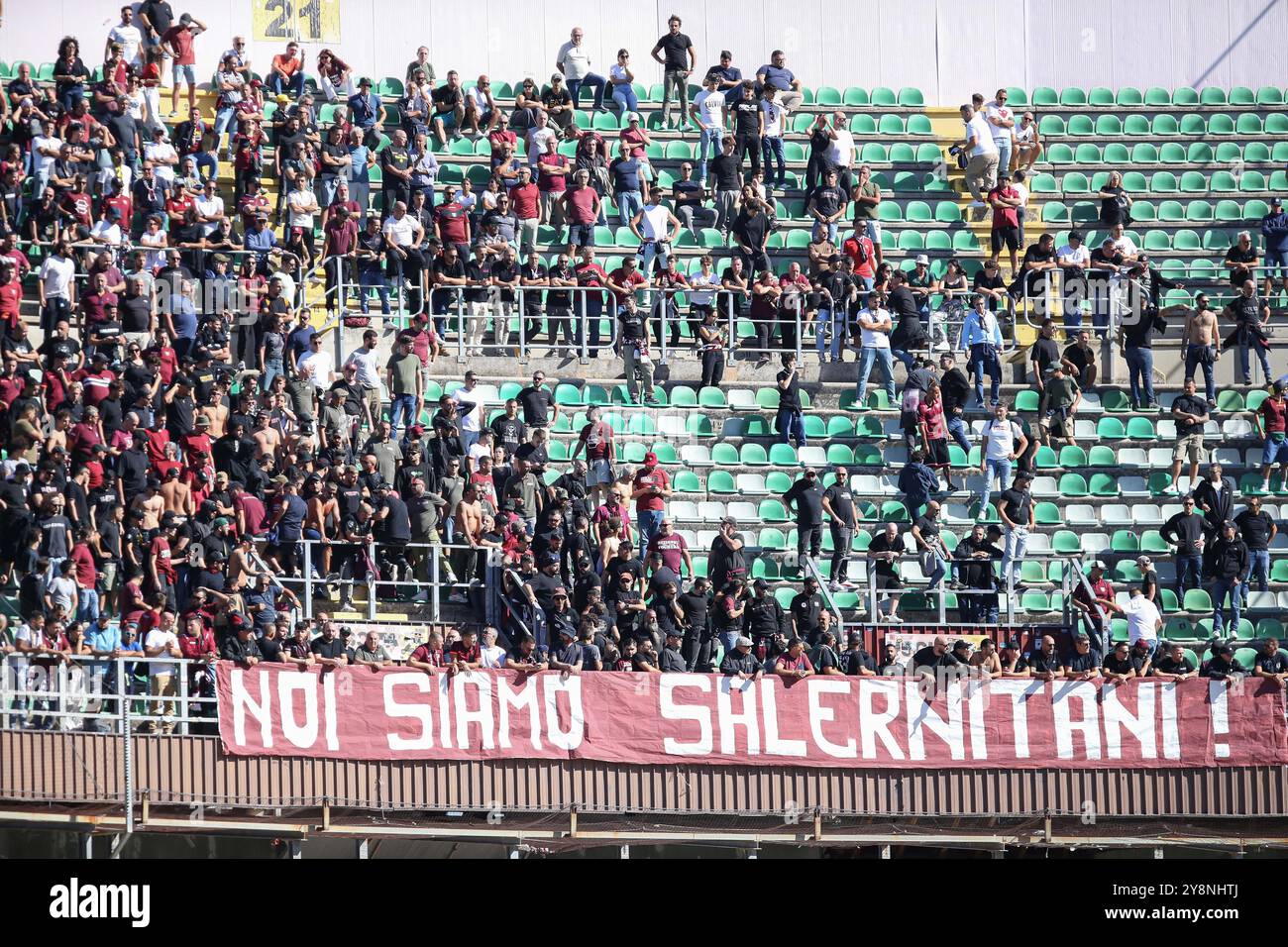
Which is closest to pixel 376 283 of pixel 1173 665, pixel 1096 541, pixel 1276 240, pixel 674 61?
pixel 674 61

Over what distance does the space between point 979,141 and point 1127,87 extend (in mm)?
4516

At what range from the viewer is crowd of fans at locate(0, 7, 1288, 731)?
76.4 feet

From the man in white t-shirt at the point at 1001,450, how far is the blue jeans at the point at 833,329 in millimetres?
2479

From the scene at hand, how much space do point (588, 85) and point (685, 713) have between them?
1404 cm

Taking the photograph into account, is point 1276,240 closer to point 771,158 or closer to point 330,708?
point 771,158

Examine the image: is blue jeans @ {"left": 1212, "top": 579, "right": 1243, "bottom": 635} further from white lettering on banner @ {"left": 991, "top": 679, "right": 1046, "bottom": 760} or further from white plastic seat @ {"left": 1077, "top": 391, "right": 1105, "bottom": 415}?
white lettering on banner @ {"left": 991, "top": 679, "right": 1046, "bottom": 760}

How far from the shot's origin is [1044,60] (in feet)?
116

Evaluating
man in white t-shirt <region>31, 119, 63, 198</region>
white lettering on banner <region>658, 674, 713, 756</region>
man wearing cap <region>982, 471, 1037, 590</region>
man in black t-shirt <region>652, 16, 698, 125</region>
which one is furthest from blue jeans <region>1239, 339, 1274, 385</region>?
man in white t-shirt <region>31, 119, 63, 198</region>

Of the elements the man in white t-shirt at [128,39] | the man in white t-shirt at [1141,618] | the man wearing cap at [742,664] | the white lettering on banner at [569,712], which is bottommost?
the white lettering on banner at [569,712]

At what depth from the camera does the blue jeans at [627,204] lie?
1182 inches

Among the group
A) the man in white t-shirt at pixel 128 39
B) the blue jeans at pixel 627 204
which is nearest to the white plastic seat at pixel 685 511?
the blue jeans at pixel 627 204

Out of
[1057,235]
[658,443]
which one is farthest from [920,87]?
[658,443]

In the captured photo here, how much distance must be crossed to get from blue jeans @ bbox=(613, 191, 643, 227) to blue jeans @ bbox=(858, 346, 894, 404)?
3987 mm

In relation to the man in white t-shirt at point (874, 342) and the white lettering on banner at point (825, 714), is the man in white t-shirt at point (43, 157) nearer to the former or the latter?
the man in white t-shirt at point (874, 342)
